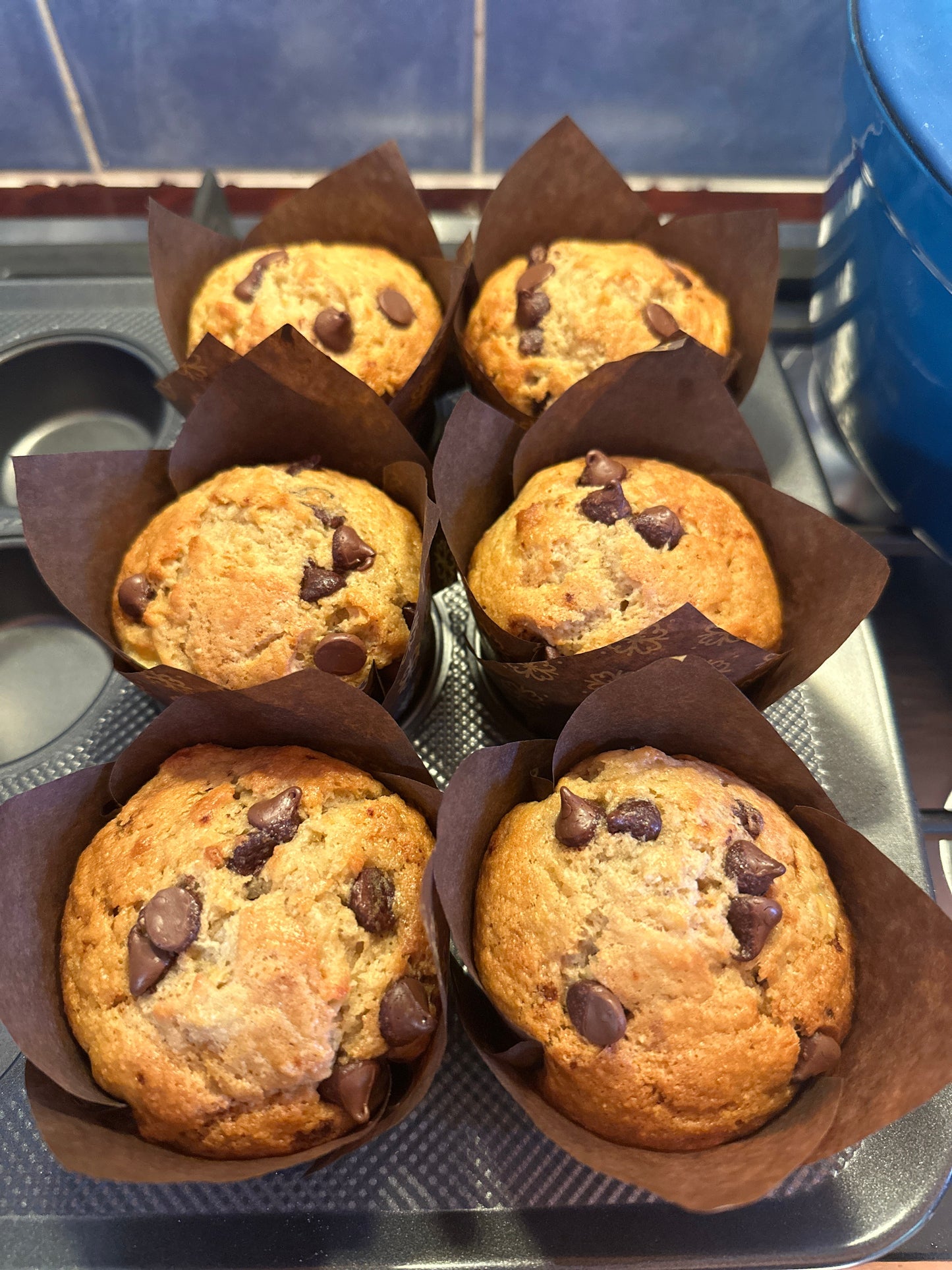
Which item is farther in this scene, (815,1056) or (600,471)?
(600,471)

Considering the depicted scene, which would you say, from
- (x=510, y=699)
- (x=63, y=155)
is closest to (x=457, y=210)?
(x=63, y=155)

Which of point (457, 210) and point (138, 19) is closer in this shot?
point (138, 19)

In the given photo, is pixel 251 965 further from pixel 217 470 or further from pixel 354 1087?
pixel 217 470

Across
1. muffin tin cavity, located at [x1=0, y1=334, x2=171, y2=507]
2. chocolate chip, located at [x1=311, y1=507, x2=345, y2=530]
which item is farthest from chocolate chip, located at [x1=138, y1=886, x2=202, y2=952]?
muffin tin cavity, located at [x1=0, y1=334, x2=171, y2=507]

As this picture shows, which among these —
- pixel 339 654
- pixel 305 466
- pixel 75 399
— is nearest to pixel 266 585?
pixel 339 654

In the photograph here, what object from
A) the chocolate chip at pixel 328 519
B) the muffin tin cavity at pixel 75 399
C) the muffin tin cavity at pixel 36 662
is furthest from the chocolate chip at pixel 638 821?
the muffin tin cavity at pixel 75 399

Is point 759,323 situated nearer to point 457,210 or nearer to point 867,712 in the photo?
point 867,712

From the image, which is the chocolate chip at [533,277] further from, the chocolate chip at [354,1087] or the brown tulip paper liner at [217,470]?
the chocolate chip at [354,1087]
